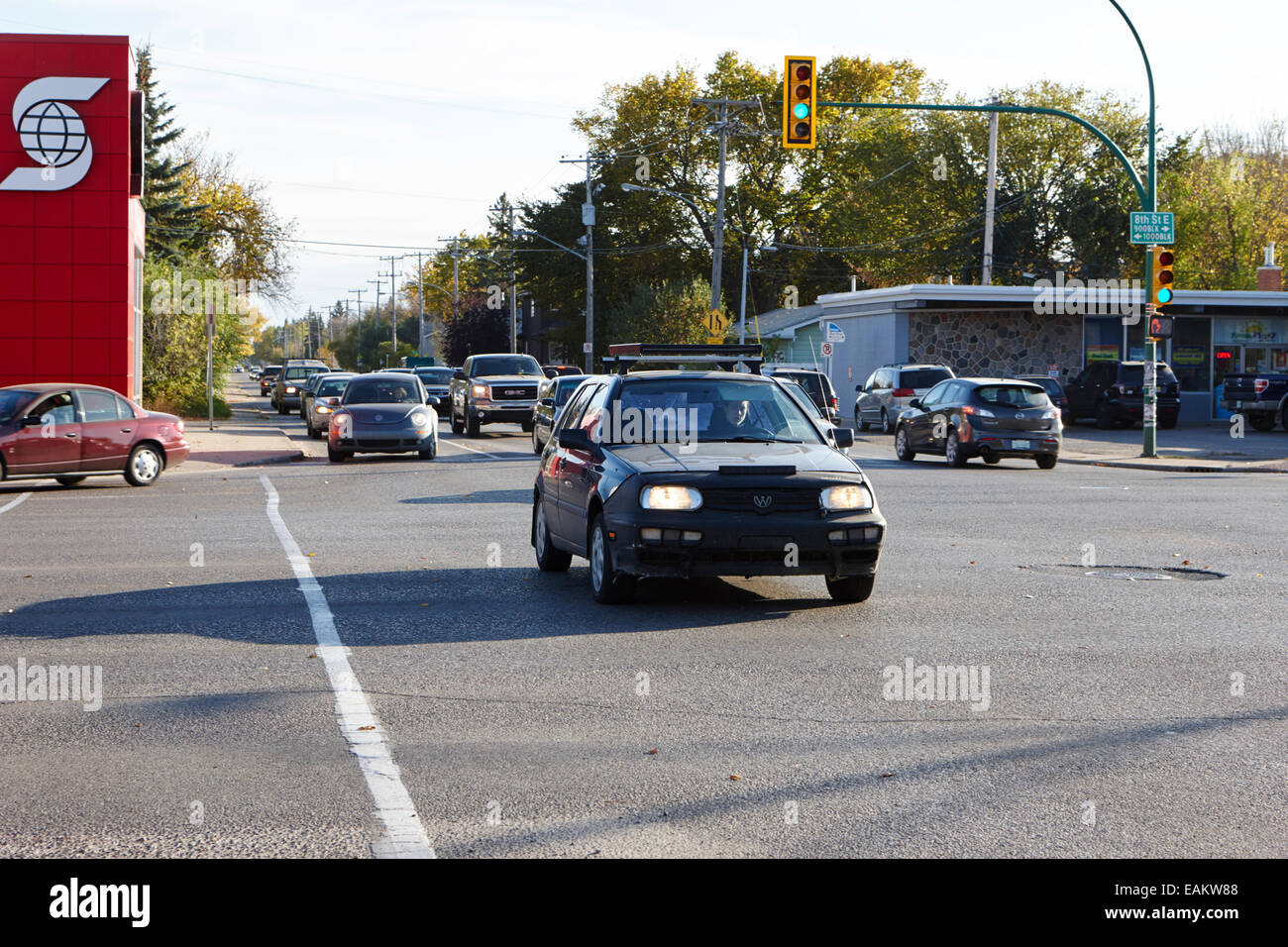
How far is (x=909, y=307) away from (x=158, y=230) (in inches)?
1145

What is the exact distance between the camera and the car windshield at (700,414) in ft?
36.1

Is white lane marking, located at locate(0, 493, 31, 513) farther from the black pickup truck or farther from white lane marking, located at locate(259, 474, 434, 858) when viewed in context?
the black pickup truck

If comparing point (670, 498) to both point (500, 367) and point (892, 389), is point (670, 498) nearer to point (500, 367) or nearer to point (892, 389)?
point (500, 367)

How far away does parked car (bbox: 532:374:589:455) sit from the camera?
1065 inches

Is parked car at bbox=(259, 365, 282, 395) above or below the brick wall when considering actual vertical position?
below

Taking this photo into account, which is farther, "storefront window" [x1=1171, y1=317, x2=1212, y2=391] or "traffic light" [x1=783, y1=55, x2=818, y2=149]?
"storefront window" [x1=1171, y1=317, x2=1212, y2=391]

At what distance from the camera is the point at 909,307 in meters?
46.3

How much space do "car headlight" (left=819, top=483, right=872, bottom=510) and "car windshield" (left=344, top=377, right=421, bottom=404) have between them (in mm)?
18544

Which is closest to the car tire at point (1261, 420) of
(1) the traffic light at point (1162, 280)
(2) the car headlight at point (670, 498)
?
(1) the traffic light at point (1162, 280)

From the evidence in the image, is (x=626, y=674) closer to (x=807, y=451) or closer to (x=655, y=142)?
(x=807, y=451)

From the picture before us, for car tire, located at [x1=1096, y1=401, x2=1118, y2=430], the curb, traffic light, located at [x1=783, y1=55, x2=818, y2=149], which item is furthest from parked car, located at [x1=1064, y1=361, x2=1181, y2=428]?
traffic light, located at [x1=783, y1=55, x2=818, y2=149]

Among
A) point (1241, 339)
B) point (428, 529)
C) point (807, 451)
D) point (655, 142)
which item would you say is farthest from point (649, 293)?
point (807, 451)

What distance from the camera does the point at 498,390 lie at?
3750cm

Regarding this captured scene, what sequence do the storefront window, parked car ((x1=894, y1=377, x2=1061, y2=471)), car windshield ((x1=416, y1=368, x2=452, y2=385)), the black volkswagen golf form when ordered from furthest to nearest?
1. car windshield ((x1=416, y1=368, x2=452, y2=385))
2. the storefront window
3. parked car ((x1=894, y1=377, x2=1061, y2=471))
4. the black volkswagen golf
